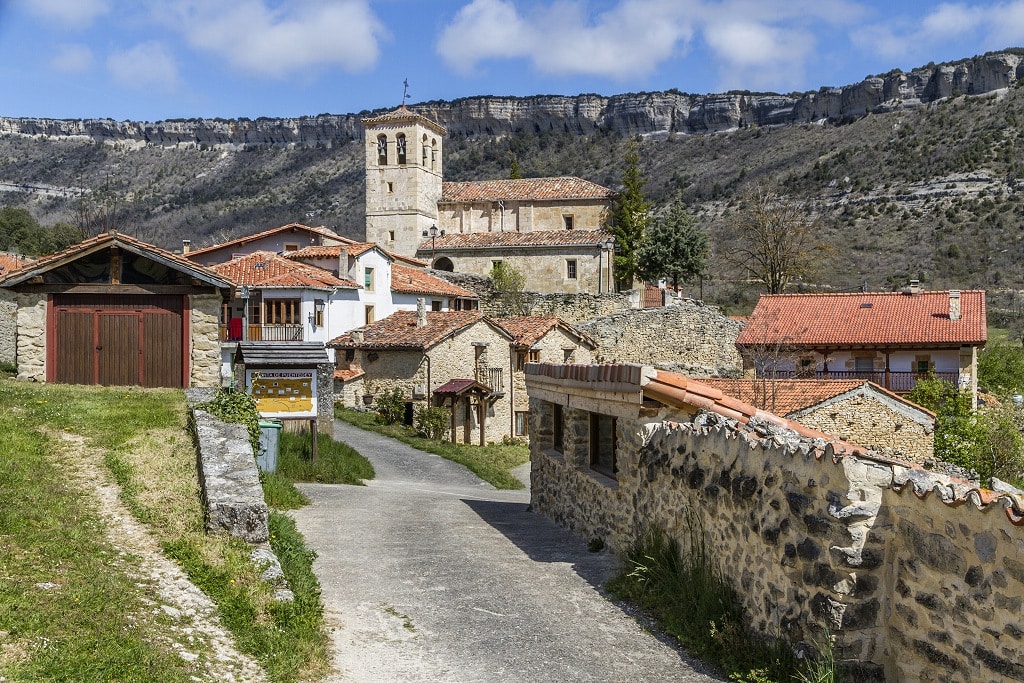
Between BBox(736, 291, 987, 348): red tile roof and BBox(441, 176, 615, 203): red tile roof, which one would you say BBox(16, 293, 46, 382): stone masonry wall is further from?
BBox(441, 176, 615, 203): red tile roof

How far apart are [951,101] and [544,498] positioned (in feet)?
333

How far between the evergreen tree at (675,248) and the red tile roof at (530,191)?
20.4 feet

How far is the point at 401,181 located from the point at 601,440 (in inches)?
2171

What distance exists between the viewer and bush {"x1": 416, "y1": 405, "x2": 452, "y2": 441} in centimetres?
4022

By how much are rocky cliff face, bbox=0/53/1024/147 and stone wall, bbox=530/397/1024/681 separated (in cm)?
11376

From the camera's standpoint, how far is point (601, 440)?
14500 mm

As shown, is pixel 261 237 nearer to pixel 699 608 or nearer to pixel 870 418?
pixel 870 418

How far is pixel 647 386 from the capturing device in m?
11.6

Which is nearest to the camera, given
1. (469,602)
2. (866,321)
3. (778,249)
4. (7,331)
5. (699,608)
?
(699,608)

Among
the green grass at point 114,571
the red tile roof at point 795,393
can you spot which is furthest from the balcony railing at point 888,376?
the green grass at point 114,571

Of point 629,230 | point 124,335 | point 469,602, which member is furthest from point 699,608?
point 629,230

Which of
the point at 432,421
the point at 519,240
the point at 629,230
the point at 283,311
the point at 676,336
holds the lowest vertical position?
the point at 432,421

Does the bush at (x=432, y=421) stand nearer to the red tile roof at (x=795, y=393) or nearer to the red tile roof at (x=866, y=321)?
the red tile roof at (x=795, y=393)

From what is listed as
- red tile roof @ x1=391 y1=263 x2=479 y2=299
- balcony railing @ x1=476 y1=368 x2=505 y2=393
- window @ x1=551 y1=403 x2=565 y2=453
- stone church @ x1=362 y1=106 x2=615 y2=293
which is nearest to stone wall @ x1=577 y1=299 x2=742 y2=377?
stone church @ x1=362 y1=106 x2=615 y2=293
